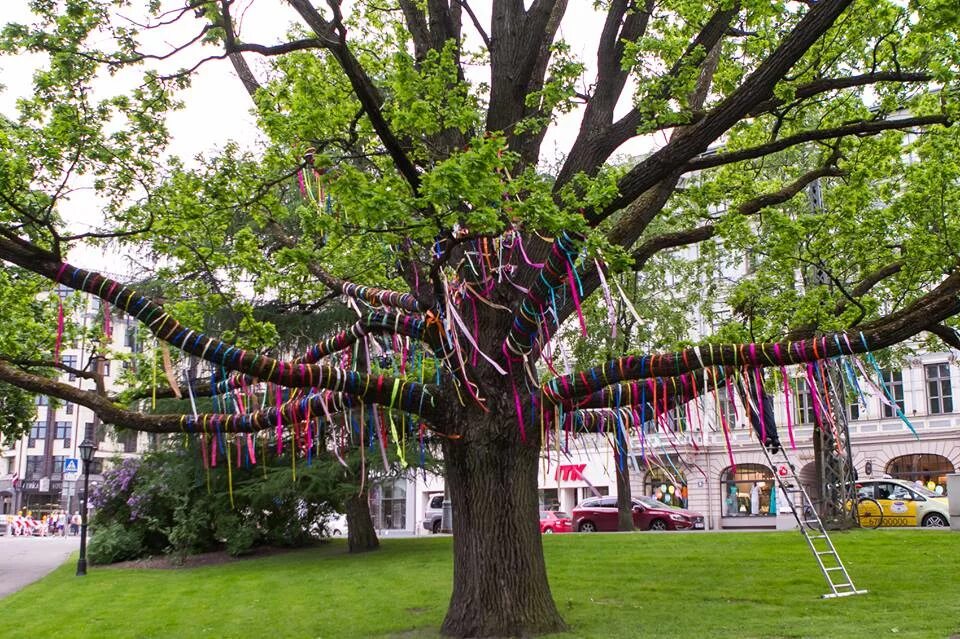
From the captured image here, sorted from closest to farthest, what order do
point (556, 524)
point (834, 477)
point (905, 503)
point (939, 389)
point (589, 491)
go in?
point (834, 477), point (905, 503), point (556, 524), point (939, 389), point (589, 491)

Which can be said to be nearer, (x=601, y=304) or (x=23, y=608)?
(x=23, y=608)

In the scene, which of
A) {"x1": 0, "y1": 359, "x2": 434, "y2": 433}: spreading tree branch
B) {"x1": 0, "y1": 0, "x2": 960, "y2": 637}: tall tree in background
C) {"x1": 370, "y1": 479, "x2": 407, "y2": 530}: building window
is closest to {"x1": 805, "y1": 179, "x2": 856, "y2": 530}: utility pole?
{"x1": 0, "y1": 0, "x2": 960, "y2": 637}: tall tree in background

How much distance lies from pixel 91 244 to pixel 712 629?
8.36 metres

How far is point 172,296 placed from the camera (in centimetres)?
1130

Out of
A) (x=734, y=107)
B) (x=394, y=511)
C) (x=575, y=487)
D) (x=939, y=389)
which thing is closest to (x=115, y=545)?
(x=734, y=107)

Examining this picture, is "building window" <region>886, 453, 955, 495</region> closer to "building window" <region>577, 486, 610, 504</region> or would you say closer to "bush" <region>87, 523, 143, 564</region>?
"building window" <region>577, 486, 610, 504</region>

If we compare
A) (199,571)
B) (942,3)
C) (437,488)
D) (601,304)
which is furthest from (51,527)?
(942,3)

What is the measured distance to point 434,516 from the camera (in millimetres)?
39750

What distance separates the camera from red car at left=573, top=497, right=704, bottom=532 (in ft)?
97.2

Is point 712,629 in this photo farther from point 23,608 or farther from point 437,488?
point 437,488

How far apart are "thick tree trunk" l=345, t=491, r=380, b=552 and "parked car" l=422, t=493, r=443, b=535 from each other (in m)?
18.3

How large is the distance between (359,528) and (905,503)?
1474cm

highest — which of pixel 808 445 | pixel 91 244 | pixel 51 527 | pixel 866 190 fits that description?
pixel 866 190

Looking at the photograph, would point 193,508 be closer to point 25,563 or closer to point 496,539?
point 25,563
